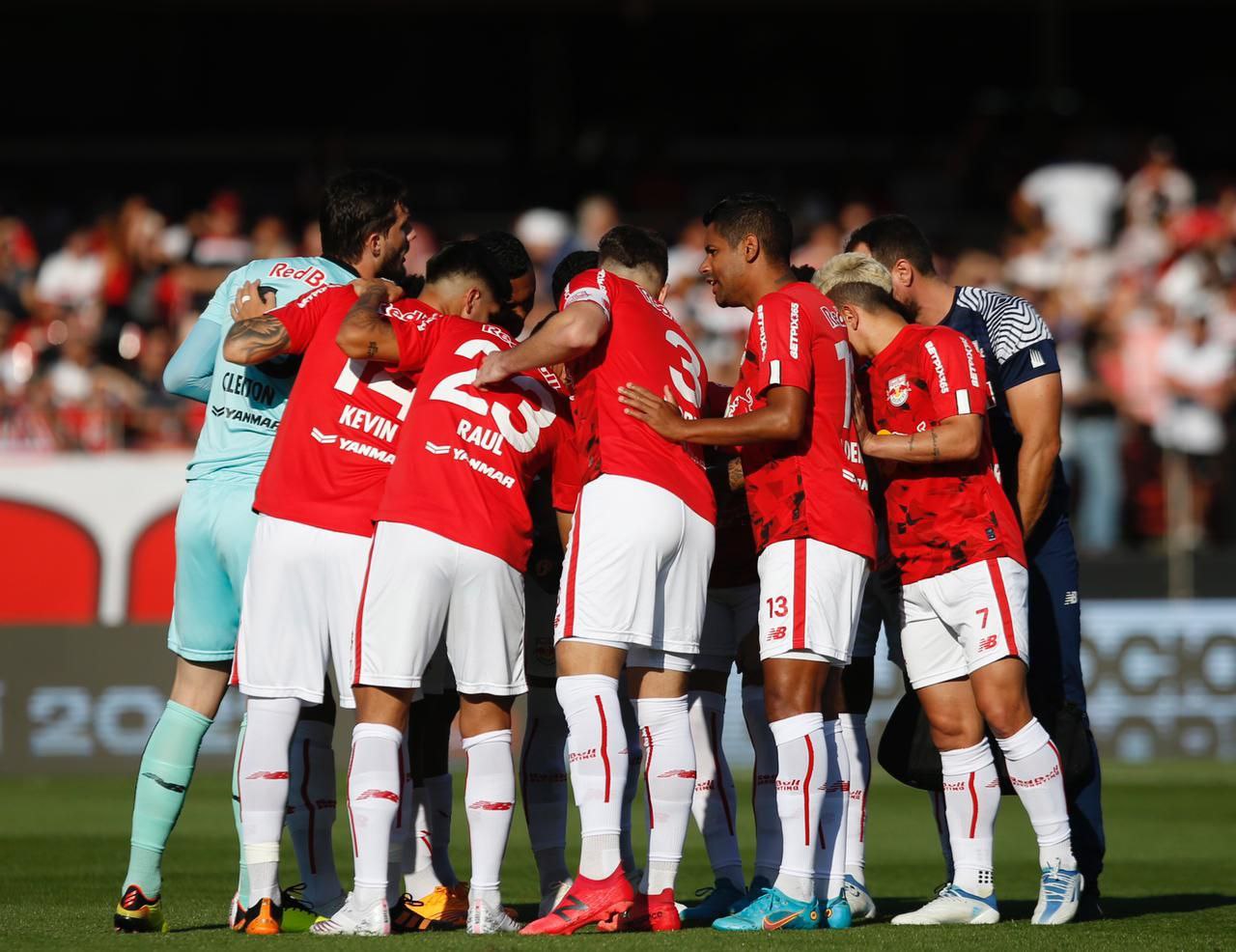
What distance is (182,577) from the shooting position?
6.85 metres

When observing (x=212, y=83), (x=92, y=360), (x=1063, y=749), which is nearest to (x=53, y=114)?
(x=212, y=83)

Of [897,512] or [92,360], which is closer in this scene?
[897,512]

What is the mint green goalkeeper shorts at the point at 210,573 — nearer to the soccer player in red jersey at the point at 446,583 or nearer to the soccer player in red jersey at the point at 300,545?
the soccer player in red jersey at the point at 300,545

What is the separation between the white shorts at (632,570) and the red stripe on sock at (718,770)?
80 centimetres

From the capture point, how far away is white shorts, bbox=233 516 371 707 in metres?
6.41

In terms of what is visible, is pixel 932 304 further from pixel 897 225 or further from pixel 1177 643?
pixel 1177 643

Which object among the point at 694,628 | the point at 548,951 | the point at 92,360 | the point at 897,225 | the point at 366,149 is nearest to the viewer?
the point at 548,951

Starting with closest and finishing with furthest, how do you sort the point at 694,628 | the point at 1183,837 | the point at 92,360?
1. the point at 694,628
2. the point at 1183,837
3. the point at 92,360

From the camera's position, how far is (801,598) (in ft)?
20.9

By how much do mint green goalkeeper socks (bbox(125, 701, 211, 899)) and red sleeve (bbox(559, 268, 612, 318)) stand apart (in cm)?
209

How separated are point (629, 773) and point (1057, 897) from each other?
5.37 ft

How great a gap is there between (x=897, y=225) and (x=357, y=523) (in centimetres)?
254

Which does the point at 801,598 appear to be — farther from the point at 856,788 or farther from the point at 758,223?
the point at 758,223

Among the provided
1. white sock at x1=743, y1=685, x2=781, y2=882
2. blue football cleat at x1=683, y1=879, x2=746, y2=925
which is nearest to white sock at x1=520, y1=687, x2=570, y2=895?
blue football cleat at x1=683, y1=879, x2=746, y2=925
